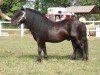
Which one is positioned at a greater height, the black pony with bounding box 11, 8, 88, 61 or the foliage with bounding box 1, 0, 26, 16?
the black pony with bounding box 11, 8, 88, 61

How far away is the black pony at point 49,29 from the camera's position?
36.0ft

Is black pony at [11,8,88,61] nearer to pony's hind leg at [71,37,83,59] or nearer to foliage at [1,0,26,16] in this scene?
pony's hind leg at [71,37,83,59]

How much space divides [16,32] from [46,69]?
18533 millimetres

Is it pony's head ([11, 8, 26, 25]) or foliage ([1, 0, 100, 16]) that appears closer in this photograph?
pony's head ([11, 8, 26, 25])

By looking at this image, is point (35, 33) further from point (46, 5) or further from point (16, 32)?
point (46, 5)

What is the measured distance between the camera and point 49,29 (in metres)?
11.1

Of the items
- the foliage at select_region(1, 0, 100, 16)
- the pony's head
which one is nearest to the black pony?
Answer: the pony's head

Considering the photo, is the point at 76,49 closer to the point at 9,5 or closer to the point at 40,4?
the point at 9,5

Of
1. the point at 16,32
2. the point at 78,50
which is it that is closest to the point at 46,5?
the point at 16,32

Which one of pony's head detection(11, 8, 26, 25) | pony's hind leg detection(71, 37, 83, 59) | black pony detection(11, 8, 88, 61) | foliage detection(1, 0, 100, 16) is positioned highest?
pony's head detection(11, 8, 26, 25)

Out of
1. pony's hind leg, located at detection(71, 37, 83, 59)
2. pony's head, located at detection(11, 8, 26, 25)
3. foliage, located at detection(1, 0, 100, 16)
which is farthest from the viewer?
foliage, located at detection(1, 0, 100, 16)

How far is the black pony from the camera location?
10977 mm

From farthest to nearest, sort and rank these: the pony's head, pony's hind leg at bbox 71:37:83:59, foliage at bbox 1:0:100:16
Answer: foliage at bbox 1:0:100:16 < pony's hind leg at bbox 71:37:83:59 < the pony's head

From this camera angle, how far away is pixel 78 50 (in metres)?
11.5
